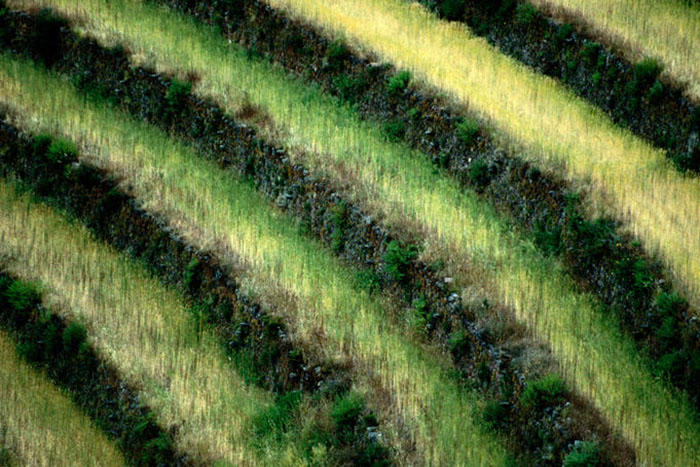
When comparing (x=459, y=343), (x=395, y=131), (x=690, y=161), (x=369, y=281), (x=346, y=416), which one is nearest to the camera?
(x=346, y=416)

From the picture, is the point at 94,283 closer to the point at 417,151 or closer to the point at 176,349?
the point at 176,349

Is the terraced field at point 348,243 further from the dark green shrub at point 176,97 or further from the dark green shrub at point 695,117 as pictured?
the dark green shrub at point 695,117

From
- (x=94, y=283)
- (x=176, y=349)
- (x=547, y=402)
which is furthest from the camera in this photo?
(x=94, y=283)

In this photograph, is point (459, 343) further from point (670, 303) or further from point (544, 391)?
point (670, 303)

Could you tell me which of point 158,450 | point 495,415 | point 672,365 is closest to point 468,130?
point 672,365

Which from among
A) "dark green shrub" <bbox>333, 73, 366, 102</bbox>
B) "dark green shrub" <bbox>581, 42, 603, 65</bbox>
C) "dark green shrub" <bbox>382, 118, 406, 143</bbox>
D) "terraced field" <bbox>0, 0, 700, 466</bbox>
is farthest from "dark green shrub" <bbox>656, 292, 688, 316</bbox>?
"dark green shrub" <bbox>333, 73, 366, 102</bbox>

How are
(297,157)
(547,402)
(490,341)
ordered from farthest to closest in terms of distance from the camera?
(297,157), (490,341), (547,402)

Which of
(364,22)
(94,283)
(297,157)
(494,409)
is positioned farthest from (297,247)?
(364,22)

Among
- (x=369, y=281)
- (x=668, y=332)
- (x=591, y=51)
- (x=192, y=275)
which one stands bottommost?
(x=192, y=275)
